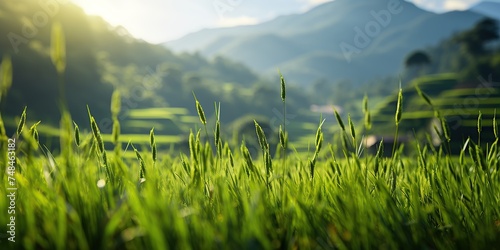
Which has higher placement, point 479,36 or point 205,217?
point 479,36

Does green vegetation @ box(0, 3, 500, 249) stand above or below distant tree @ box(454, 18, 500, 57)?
below

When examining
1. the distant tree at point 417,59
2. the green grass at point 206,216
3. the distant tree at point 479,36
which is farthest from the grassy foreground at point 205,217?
the distant tree at point 417,59

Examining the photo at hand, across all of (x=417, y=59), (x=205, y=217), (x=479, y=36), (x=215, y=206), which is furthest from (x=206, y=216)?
(x=417, y=59)

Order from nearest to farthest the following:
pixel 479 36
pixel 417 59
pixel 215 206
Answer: pixel 215 206, pixel 479 36, pixel 417 59

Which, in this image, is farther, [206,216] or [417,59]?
[417,59]

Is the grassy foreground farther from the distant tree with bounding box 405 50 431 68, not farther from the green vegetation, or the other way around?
the distant tree with bounding box 405 50 431 68

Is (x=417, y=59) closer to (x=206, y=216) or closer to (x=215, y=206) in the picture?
(x=215, y=206)

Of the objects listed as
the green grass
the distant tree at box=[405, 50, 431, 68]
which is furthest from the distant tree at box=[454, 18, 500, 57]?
the green grass

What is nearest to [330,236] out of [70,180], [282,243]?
[282,243]

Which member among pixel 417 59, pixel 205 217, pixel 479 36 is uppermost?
pixel 417 59

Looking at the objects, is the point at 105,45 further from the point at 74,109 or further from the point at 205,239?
the point at 205,239

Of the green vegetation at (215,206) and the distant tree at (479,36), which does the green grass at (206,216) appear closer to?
the green vegetation at (215,206)

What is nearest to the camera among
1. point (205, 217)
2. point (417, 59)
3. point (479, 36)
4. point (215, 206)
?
point (205, 217)

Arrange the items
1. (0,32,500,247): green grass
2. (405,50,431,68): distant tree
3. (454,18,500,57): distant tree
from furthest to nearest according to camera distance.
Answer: (405,50,431,68): distant tree → (454,18,500,57): distant tree → (0,32,500,247): green grass
